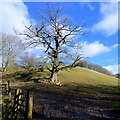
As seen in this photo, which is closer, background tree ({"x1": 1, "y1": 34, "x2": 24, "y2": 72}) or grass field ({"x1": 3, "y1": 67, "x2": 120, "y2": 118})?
grass field ({"x1": 3, "y1": 67, "x2": 120, "y2": 118})

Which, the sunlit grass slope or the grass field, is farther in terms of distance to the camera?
the sunlit grass slope

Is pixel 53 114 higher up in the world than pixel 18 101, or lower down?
lower down

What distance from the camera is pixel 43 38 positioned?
51.1 ft

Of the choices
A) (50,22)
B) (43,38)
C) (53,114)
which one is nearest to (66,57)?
(43,38)

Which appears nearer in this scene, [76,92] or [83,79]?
[76,92]

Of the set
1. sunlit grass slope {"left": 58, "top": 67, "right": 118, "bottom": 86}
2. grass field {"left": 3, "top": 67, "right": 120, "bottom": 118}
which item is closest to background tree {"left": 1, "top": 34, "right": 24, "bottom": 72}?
grass field {"left": 3, "top": 67, "right": 120, "bottom": 118}

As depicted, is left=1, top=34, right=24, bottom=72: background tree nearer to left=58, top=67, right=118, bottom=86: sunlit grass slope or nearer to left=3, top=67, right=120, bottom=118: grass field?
left=3, top=67, right=120, bottom=118: grass field

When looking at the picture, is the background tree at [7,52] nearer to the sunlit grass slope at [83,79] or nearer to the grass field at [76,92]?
the grass field at [76,92]

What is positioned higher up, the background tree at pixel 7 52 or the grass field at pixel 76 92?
the background tree at pixel 7 52

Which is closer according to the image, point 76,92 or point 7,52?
point 76,92

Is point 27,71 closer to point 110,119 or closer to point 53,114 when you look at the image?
point 53,114

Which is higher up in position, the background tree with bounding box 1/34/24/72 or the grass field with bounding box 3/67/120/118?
the background tree with bounding box 1/34/24/72

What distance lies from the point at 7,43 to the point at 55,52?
589 inches

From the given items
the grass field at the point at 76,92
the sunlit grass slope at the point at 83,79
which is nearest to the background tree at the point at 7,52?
the grass field at the point at 76,92
